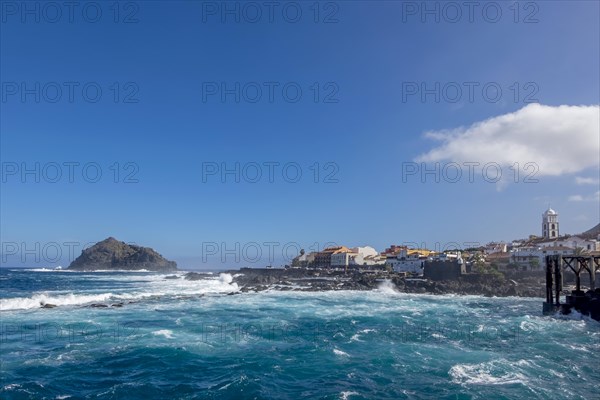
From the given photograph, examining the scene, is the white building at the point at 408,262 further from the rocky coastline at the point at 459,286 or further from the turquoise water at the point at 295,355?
the turquoise water at the point at 295,355

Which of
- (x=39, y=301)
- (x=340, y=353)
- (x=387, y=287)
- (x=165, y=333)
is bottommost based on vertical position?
(x=387, y=287)

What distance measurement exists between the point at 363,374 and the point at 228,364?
22.3 feet

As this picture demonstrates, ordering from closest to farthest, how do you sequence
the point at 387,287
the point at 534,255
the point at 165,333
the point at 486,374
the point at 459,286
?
the point at 486,374
the point at 165,333
the point at 459,286
the point at 387,287
the point at 534,255

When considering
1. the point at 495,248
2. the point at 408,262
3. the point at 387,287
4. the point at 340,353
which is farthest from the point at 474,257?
the point at 340,353

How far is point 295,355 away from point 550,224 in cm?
11553

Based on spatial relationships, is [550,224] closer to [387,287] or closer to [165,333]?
[387,287]

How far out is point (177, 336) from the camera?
93.4ft

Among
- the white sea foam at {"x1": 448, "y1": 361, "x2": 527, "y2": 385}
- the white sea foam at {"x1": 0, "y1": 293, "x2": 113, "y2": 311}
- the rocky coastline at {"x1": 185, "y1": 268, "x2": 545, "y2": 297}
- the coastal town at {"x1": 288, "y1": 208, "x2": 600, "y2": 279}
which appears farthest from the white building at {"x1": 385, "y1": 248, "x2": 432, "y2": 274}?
the white sea foam at {"x1": 448, "y1": 361, "x2": 527, "y2": 385}

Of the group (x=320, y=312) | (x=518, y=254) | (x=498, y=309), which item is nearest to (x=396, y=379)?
(x=320, y=312)

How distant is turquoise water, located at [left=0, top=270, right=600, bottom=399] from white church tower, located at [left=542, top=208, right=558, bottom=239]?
87.6 metres

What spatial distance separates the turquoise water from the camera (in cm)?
1758

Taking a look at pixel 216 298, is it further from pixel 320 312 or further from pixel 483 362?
pixel 483 362

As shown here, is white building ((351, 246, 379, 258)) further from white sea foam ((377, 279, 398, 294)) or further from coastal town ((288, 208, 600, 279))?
white sea foam ((377, 279, 398, 294))

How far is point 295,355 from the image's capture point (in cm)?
2331
